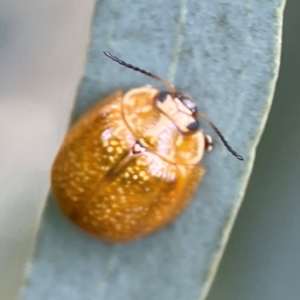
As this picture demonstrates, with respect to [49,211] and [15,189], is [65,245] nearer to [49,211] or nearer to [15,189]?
[49,211]

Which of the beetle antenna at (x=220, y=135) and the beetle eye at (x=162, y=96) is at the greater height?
the beetle eye at (x=162, y=96)

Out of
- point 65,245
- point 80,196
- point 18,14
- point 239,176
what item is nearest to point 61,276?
point 65,245

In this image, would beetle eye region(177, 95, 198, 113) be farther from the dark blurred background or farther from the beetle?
the dark blurred background

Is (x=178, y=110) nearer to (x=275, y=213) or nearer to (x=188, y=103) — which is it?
(x=188, y=103)

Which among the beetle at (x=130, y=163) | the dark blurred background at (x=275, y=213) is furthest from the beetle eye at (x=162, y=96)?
the dark blurred background at (x=275, y=213)

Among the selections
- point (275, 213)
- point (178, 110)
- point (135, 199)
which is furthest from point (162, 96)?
point (275, 213)

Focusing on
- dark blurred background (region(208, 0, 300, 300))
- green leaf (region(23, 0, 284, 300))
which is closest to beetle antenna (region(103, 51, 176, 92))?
green leaf (region(23, 0, 284, 300))

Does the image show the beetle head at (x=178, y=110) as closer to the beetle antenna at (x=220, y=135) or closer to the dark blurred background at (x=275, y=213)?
the beetle antenna at (x=220, y=135)
